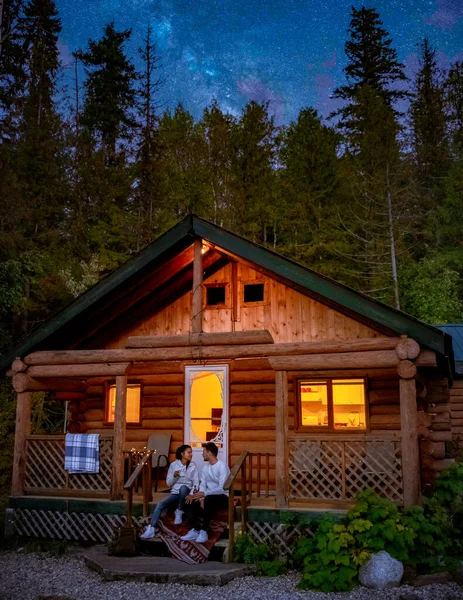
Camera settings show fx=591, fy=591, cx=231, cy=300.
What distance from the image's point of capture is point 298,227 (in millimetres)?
30203

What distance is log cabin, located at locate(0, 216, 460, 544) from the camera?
10562 mm

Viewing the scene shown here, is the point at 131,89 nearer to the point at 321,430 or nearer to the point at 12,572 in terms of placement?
the point at 321,430

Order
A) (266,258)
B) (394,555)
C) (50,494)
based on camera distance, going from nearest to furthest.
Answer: (394,555) → (266,258) → (50,494)

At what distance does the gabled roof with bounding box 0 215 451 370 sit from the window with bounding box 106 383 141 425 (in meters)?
2.70

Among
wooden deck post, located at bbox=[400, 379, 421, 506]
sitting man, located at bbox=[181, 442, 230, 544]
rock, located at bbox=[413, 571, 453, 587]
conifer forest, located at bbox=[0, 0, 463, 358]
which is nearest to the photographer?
rock, located at bbox=[413, 571, 453, 587]

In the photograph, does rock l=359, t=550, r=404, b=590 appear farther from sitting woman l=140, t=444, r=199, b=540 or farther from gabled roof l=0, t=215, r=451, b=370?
gabled roof l=0, t=215, r=451, b=370

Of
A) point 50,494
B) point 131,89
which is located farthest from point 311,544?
point 131,89

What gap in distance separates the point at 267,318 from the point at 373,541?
5.45 meters

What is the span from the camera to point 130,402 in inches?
648

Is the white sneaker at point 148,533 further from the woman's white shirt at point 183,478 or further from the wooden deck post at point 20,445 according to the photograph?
the wooden deck post at point 20,445

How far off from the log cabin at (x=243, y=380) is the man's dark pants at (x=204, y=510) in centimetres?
45

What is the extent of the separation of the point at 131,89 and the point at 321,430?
1261 inches

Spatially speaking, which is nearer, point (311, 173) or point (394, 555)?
point (394, 555)

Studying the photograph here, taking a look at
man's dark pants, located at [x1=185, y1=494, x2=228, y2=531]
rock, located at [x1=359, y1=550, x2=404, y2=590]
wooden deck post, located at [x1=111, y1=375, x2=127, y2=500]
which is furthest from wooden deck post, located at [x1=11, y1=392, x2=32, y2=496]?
rock, located at [x1=359, y1=550, x2=404, y2=590]
